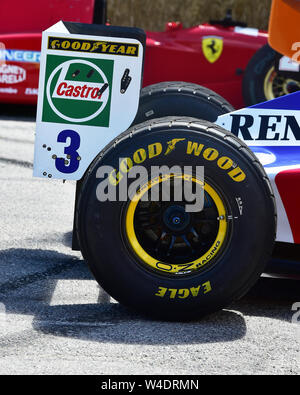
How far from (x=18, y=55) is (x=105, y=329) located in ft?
17.6

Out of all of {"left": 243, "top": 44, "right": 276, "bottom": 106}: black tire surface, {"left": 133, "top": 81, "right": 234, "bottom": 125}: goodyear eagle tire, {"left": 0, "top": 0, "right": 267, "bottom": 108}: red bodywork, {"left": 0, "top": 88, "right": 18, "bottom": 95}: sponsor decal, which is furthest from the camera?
{"left": 0, "top": 88, "right": 18, "bottom": 95}: sponsor decal

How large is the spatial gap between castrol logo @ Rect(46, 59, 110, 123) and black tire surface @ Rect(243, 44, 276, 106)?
175 inches

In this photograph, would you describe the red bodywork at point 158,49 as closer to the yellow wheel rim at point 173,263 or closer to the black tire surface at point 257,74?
the black tire surface at point 257,74

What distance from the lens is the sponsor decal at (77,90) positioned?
4184 mm

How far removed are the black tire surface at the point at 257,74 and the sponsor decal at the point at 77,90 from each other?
4428 millimetres

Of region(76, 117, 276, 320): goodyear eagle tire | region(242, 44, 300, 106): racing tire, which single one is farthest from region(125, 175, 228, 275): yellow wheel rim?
region(242, 44, 300, 106): racing tire

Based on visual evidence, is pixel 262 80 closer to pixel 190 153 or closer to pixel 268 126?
pixel 268 126

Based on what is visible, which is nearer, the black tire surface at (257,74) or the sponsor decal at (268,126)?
the sponsor decal at (268,126)

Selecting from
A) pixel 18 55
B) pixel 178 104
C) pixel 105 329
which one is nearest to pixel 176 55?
pixel 18 55

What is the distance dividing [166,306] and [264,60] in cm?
505

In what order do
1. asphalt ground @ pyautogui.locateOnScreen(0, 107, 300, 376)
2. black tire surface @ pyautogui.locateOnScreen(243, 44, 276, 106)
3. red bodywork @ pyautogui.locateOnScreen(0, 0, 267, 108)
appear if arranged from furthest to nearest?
red bodywork @ pyautogui.locateOnScreen(0, 0, 267, 108)
black tire surface @ pyautogui.locateOnScreen(243, 44, 276, 106)
asphalt ground @ pyautogui.locateOnScreen(0, 107, 300, 376)

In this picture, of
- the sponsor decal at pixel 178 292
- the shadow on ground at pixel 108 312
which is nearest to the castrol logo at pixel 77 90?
the shadow on ground at pixel 108 312

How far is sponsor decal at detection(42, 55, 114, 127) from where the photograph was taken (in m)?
4.18

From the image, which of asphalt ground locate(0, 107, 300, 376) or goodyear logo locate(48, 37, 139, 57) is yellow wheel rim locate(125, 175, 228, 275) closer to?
asphalt ground locate(0, 107, 300, 376)
